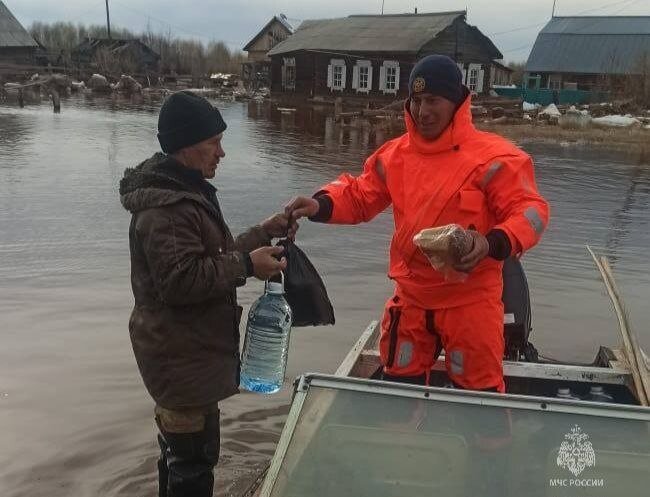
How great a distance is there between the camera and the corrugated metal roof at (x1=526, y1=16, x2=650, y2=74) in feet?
165

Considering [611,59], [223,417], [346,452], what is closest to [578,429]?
[346,452]

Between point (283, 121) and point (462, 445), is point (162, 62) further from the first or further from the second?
point (462, 445)

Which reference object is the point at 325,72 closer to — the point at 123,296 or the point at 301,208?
the point at 123,296

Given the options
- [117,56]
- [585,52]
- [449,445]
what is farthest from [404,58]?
[117,56]

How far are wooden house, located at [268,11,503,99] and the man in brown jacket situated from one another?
3869 cm

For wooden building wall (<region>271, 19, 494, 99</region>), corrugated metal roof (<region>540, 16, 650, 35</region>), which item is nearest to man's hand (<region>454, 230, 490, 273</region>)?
wooden building wall (<region>271, 19, 494, 99</region>)

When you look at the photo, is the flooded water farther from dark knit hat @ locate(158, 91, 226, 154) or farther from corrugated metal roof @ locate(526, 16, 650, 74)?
corrugated metal roof @ locate(526, 16, 650, 74)

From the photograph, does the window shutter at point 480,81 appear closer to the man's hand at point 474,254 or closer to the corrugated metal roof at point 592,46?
the corrugated metal roof at point 592,46

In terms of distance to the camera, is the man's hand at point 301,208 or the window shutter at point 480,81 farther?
the window shutter at point 480,81

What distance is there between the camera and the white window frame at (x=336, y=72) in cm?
4397

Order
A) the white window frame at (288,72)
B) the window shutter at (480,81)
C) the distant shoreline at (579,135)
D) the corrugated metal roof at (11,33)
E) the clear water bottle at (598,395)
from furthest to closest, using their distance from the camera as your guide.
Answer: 1. the corrugated metal roof at (11,33)
2. the white window frame at (288,72)
3. the window shutter at (480,81)
4. the distant shoreline at (579,135)
5. the clear water bottle at (598,395)

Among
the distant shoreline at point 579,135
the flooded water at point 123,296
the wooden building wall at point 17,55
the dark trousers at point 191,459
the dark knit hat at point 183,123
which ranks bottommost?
the flooded water at point 123,296

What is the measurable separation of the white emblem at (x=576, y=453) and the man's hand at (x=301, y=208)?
1606mm

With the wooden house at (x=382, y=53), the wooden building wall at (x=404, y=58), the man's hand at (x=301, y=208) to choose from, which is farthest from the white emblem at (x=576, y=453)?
the wooden house at (x=382, y=53)
